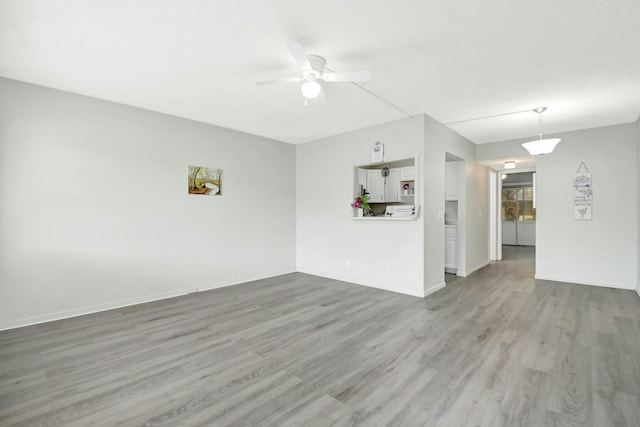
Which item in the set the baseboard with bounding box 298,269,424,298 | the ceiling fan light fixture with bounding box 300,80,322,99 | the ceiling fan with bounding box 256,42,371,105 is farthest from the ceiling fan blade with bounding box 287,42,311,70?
the baseboard with bounding box 298,269,424,298

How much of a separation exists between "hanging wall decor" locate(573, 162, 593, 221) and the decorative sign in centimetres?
335

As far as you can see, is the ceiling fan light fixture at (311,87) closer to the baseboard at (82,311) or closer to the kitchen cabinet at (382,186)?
the kitchen cabinet at (382,186)

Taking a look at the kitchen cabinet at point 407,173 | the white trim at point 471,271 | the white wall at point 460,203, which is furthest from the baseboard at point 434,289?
the kitchen cabinet at point 407,173

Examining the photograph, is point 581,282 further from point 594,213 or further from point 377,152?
point 377,152

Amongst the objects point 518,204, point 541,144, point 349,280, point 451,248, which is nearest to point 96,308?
point 349,280

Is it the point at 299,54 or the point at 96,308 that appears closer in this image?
the point at 299,54

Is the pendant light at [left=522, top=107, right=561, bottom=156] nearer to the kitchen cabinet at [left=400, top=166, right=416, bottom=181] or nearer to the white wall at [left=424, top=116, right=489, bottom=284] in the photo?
the white wall at [left=424, top=116, right=489, bottom=284]

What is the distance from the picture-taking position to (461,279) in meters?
5.40

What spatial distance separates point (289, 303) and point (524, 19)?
3716mm

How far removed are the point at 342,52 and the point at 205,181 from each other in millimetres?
3033

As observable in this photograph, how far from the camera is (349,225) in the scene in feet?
17.2

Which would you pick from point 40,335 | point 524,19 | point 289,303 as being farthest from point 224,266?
point 524,19

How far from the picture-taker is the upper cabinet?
5.72 metres

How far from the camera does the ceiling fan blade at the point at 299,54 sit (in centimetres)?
215
